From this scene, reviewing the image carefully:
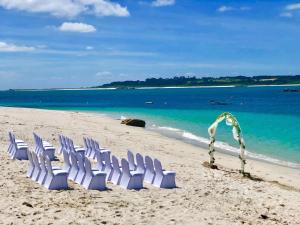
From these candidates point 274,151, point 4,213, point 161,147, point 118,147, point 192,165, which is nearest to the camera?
point 4,213

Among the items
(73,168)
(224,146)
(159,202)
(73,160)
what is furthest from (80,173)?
(224,146)

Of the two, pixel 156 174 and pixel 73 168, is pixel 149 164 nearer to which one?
pixel 156 174

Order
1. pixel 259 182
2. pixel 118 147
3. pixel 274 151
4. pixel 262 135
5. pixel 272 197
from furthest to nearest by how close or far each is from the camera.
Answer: pixel 262 135 < pixel 274 151 < pixel 118 147 < pixel 259 182 < pixel 272 197

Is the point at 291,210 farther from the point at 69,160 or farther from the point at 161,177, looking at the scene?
the point at 69,160

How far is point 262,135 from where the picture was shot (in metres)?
36.9

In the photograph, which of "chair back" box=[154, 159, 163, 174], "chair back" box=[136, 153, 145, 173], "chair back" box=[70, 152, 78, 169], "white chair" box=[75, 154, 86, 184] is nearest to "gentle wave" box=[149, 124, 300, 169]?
"chair back" box=[136, 153, 145, 173]

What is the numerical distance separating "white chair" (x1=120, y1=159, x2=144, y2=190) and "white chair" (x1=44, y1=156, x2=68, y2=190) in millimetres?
1559

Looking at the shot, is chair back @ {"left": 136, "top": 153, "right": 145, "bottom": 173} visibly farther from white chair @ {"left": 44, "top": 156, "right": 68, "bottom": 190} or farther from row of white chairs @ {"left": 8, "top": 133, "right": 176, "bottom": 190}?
white chair @ {"left": 44, "top": 156, "right": 68, "bottom": 190}

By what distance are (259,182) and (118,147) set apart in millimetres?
8425

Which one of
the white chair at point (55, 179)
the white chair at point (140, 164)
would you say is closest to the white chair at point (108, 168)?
the white chair at point (140, 164)

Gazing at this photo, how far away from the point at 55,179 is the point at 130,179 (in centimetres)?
194

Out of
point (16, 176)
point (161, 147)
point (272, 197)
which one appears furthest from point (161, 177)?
point (161, 147)

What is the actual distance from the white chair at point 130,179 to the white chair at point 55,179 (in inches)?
61.4

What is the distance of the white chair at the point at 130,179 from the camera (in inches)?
504
